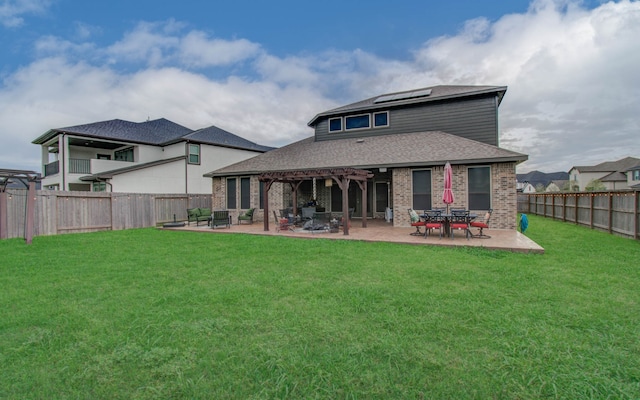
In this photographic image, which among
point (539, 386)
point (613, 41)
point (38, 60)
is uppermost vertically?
point (38, 60)

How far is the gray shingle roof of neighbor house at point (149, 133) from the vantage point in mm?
19172

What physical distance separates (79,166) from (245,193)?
12461 millimetres

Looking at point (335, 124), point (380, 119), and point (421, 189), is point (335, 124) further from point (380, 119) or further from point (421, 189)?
point (421, 189)

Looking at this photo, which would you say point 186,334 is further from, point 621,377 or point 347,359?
point 621,377

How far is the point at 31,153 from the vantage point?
23.4m

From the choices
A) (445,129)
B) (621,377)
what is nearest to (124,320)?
(621,377)

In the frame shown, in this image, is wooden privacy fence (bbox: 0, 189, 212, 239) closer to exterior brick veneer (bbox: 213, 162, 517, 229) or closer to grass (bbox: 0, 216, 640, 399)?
grass (bbox: 0, 216, 640, 399)

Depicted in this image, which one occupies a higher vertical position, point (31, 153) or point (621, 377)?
point (31, 153)

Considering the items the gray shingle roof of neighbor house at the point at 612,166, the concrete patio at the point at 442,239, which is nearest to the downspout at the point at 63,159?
the concrete patio at the point at 442,239

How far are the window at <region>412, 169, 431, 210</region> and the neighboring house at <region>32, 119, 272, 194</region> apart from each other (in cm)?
1481

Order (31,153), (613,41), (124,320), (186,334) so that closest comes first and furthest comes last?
(186,334)
(124,320)
(613,41)
(31,153)

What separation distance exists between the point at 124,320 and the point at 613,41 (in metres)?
15.6

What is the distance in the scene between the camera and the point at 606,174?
48969 mm

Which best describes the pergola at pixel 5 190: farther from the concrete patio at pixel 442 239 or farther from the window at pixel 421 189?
the window at pixel 421 189
